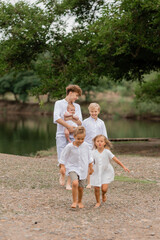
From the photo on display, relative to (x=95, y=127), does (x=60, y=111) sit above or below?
above

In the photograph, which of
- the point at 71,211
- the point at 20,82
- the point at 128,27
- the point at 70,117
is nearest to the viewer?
the point at 71,211

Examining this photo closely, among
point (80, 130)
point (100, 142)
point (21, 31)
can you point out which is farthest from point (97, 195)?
point (21, 31)

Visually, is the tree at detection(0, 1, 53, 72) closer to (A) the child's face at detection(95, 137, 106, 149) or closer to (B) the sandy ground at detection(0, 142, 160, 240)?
(B) the sandy ground at detection(0, 142, 160, 240)

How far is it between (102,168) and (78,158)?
1.51ft

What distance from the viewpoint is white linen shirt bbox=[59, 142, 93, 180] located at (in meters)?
6.62

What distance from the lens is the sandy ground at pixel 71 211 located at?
17.4ft

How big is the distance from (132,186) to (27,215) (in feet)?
10.7

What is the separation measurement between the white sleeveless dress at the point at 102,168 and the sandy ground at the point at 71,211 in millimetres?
508

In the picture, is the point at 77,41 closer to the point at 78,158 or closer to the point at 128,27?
the point at 128,27

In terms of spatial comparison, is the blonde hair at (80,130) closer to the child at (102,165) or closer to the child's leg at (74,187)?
the child at (102,165)

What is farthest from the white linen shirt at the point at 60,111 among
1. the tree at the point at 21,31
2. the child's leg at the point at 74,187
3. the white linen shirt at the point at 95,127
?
the tree at the point at 21,31

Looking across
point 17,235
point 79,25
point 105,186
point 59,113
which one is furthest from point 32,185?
point 79,25

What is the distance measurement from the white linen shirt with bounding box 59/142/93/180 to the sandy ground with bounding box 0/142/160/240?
2.20 feet

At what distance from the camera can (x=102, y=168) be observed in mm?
6703
